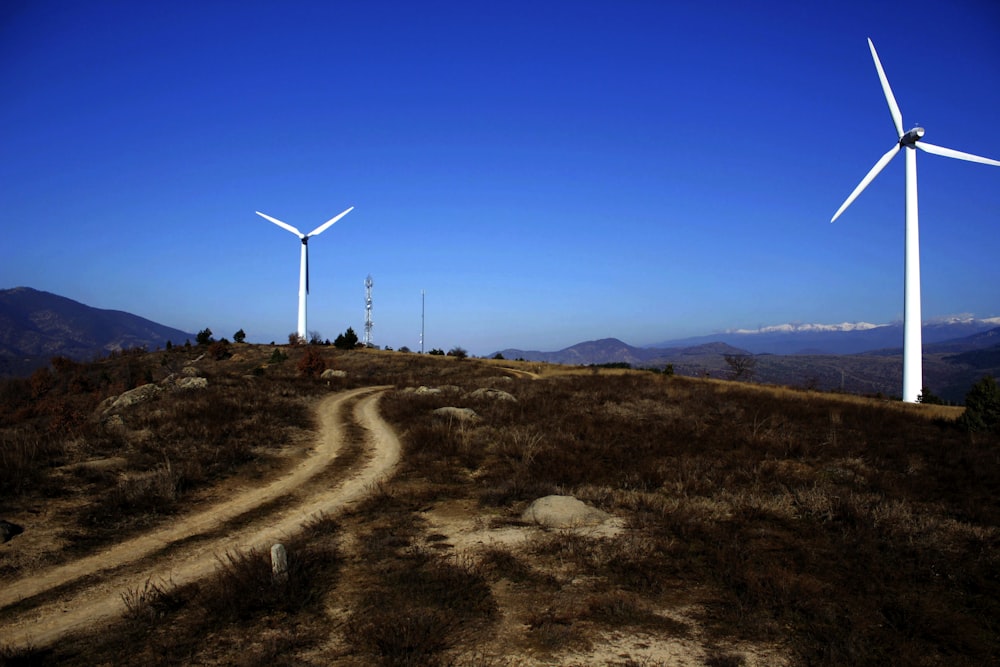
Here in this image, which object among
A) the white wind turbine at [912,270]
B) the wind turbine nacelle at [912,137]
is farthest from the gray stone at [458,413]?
the wind turbine nacelle at [912,137]

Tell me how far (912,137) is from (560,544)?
44.8m

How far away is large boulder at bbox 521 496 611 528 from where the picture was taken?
43.2 feet

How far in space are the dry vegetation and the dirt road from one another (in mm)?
564

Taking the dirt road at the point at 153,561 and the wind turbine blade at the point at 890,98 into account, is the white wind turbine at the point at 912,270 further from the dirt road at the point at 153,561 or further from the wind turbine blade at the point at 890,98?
the dirt road at the point at 153,561

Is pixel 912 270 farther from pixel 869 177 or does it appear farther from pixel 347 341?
pixel 347 341

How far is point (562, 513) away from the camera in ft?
44.0

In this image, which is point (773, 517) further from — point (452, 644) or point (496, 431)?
point (496, 431)

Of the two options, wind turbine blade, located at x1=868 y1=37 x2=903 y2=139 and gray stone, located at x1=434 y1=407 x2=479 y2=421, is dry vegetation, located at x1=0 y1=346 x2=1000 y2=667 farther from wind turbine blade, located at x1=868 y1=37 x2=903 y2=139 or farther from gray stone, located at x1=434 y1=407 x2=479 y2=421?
wind turbine blade, located at x1=868 y1=37 x2=903 y2=139

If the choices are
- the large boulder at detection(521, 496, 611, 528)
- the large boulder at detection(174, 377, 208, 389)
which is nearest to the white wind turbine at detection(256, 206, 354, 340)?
the large boulder at detection(174, 377, 208, 389)

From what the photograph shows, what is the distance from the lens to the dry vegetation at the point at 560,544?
316 inches

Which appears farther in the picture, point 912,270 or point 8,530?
point 912,270

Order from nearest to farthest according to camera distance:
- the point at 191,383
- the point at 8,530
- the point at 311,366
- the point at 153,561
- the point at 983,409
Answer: the point at 153,561 → the point at 8,530 → the point at 983,409 → the point at 191,383 → the point at 311,366

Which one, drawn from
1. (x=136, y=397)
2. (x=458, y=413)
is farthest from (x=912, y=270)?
(x=136, y=397)

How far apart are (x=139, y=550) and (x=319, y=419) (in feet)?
51.9
